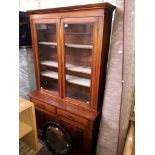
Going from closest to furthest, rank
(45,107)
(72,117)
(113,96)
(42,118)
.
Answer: (113,96), (72,117), (45,107), (42,118)

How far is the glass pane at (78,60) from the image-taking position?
1661 millimetres

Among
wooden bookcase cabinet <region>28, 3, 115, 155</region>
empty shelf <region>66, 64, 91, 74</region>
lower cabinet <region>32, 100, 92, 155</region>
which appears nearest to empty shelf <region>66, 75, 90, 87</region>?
wooden bookcase cabinet <region>28, 3, 115, 155</region>

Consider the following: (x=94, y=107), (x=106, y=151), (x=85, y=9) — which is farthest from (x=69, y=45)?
(x=106, y=151)

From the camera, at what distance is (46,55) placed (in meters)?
2.07

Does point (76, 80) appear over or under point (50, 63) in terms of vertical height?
under

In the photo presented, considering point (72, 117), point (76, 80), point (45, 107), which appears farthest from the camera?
point (45, 107)

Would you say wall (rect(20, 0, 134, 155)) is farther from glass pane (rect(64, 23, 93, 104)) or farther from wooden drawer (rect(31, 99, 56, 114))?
wooden drawer (rect(31, 99, 56, 114))

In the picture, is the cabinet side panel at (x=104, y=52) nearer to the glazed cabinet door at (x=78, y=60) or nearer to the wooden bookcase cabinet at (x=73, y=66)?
the wooden bookcase cabinet at (x=73, y=66)

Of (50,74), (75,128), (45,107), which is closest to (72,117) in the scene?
(75,128)

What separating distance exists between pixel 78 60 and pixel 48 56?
1.52 feet

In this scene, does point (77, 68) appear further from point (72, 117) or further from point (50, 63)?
point (72, 117)

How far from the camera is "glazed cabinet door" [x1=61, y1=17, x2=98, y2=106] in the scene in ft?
5.27
